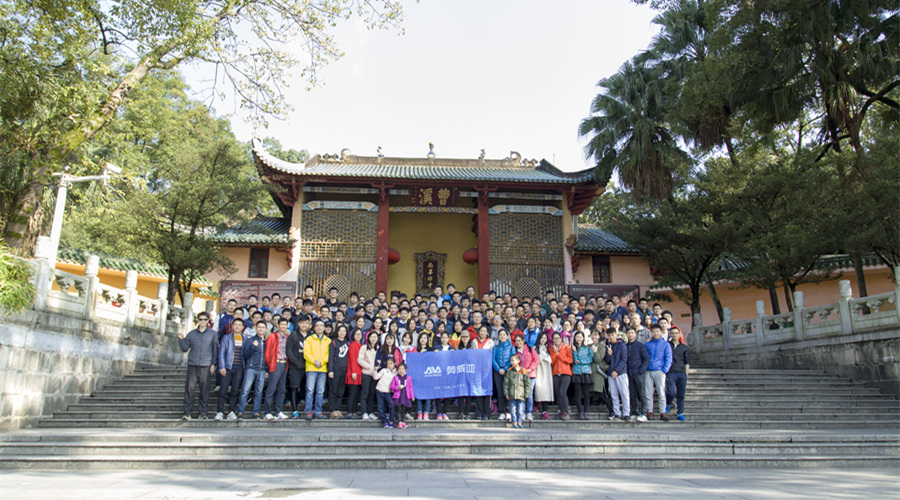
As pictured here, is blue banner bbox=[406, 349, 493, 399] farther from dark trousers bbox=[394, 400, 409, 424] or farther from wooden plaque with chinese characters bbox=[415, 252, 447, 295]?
wooden plaque with chinese characters bbox=[415, 252, 447, 295]

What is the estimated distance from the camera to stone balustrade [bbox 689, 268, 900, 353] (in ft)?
31.9

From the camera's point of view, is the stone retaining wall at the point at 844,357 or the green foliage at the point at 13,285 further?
the stone retaining wall at the point at 844,357

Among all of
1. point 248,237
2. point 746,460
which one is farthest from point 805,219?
point 248,237

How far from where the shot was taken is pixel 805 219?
37.8 ft

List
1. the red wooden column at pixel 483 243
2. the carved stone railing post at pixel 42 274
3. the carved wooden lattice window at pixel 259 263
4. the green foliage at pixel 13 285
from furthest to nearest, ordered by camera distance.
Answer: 1. the carved wooden lattice window at pixel 259 263
2. the red wooden column at pixel 483 243
3. the carved stone railing post at pixel 42 274
4. the green foliage at pixel 13 285

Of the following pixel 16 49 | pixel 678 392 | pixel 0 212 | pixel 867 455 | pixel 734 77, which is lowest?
pixel 867 455

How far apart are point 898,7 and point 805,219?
13.7 ft

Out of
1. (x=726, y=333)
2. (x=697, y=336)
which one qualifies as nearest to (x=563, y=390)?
(x=726, y=333)

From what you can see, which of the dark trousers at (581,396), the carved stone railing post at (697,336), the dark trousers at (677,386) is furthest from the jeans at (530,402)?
the carved stone railing post at (697,336)

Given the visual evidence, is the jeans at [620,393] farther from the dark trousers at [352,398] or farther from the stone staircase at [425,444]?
the dark trousers at [352,398]

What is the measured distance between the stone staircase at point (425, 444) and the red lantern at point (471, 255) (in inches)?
317

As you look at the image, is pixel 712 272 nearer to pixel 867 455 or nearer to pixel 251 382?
pixel 867 455

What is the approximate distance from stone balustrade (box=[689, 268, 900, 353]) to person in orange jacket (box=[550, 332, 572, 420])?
5.87 meters

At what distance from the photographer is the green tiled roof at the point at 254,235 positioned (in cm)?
1456
